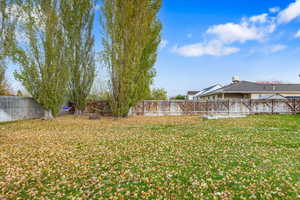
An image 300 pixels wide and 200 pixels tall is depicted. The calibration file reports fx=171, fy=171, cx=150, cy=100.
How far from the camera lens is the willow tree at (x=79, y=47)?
11.2m

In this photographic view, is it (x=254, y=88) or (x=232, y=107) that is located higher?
(x=254, y=88)

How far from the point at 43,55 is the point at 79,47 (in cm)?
254

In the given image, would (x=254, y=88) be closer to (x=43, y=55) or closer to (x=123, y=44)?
(x=123, y=44)

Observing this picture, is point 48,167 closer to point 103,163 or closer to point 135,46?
point 103,163

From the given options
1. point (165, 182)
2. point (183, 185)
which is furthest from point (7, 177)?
point (183, 185)

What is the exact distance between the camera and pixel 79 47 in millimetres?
11719

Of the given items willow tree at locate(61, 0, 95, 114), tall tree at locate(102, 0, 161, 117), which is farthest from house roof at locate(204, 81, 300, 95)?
willow tree at locate(61, 0, 95, 114)

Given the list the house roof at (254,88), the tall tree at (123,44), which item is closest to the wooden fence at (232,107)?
the house roof at (254,88)

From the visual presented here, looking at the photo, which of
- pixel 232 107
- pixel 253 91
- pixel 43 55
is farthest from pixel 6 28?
pixel 253 91

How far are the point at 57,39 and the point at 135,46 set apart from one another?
4.70m

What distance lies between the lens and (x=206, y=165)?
337 centimetres

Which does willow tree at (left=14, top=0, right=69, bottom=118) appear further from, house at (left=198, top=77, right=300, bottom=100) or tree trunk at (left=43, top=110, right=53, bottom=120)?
house at (left=198, top=77, right=300, bottom=100)

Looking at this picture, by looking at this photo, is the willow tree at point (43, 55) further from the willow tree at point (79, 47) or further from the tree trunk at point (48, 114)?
the willow tree at point (79, 47)

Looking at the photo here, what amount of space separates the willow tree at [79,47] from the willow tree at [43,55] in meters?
0.79
